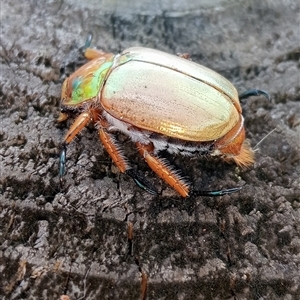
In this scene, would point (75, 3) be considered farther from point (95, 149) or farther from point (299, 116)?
point (299, 116)

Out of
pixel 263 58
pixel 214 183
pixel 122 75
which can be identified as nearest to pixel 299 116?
pixel 263 58

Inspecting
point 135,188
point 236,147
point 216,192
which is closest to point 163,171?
point 135,188

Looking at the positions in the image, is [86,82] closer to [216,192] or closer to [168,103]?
[168,103]

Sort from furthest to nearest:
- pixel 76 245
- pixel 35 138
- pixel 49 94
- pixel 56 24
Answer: pixel 56 24 → pixel 49 94 → pixel 35 138 → pixel 76 245

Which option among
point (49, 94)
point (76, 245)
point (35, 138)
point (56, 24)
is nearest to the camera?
point (76, 245)

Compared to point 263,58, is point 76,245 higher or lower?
lower

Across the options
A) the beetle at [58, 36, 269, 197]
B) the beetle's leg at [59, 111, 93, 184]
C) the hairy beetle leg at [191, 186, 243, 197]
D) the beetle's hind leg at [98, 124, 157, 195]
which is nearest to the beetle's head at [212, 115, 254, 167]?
the beetle at [58, 36, 269, 197]

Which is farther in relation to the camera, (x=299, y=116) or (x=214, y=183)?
(x=299, y=116)
